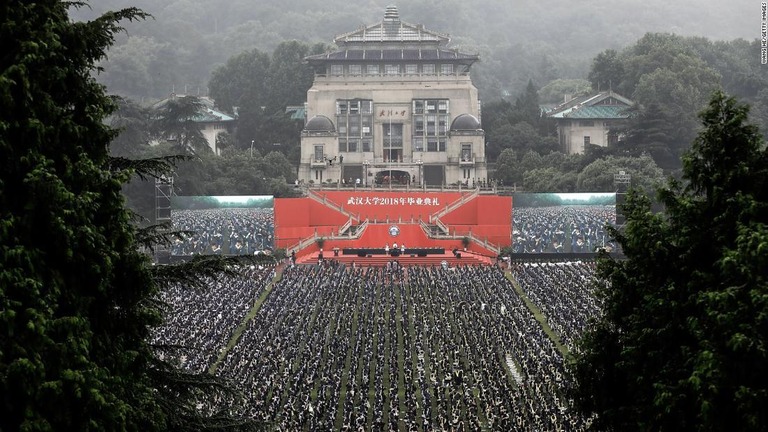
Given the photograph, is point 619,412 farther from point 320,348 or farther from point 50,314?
point 320,348

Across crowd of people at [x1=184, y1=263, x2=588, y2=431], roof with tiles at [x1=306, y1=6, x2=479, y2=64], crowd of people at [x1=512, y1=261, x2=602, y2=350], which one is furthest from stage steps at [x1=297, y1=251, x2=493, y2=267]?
roof with tiles at [x1=306, y1=6, x2=479, y2=64]

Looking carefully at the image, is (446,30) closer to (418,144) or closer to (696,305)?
(418,144)

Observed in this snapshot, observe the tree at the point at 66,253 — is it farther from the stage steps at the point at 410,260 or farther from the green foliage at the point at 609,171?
the green foliage at the point at 609,171

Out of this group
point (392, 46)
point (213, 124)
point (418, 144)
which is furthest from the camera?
point (213, 124)

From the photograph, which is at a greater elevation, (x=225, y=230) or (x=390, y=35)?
(x=390, y=35)

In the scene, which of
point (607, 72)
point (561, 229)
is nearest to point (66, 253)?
point (561, 229)

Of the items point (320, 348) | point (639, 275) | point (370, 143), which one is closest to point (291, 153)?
point (370, 143)

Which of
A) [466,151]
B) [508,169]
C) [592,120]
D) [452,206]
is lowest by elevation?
[452,206]
